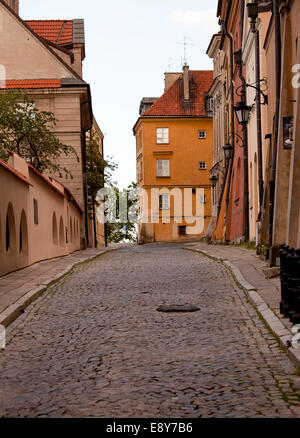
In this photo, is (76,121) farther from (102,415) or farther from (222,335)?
(102,415)

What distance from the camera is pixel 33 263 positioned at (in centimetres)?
2070

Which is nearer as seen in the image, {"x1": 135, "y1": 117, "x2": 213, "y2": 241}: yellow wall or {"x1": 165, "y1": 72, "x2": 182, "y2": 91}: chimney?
{"x1": 135, "y1": 117, "x2": 213, "y2": 241}: yellow wall

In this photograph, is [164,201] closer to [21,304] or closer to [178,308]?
[21,304]

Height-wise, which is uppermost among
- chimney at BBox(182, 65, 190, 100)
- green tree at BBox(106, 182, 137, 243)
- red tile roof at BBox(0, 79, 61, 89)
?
chimney at BBox(182, 65, 190, 100)

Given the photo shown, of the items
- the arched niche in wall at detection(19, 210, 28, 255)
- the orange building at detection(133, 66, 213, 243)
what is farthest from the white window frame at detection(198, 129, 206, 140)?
the arched niche in wall at detection(19, 210, 28, 255)

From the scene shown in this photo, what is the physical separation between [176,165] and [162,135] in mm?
3121

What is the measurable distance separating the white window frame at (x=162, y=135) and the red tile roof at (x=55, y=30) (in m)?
18.9

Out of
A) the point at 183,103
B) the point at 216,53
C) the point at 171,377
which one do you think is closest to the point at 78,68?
the point at 216,53

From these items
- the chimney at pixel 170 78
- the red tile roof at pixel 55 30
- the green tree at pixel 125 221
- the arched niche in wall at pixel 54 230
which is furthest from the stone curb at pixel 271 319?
the green tree at pixel 125 221

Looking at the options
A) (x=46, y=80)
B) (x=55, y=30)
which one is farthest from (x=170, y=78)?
(x=46, y=80)

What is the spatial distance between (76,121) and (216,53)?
13.3 metres

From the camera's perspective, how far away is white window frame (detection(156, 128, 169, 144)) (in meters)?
65.6

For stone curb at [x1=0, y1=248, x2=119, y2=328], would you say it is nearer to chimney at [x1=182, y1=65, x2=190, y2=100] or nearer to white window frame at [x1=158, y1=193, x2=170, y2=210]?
white window frame at [x1=158, y1=193, x2=170, y2=210]

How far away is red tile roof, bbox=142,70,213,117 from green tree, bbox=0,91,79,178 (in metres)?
30.6
